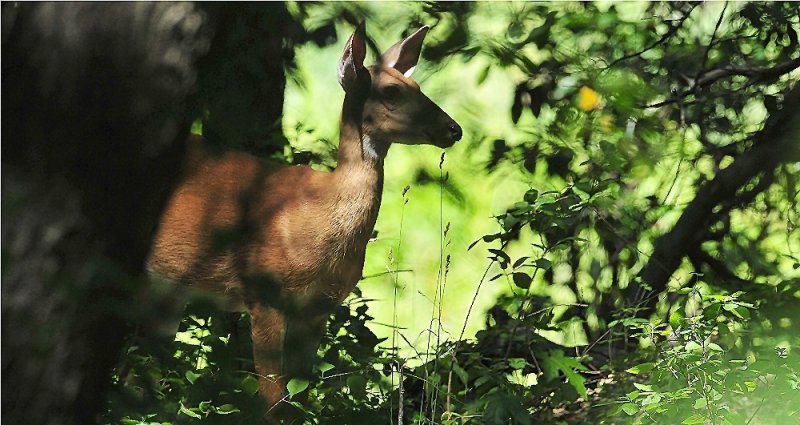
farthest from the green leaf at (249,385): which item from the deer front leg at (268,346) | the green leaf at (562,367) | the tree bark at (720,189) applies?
the tree bark at (720,189)

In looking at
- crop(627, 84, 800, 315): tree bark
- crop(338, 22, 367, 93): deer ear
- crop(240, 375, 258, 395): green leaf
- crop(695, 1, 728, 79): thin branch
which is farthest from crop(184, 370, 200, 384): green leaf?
crop(695, 1, 728, 79): thin branch

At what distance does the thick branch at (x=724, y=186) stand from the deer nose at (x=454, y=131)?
1.33 metres

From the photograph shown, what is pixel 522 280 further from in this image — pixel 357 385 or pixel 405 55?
pixel 405 55

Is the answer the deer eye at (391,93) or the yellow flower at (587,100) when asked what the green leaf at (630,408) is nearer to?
the yellow flower at (587,100)

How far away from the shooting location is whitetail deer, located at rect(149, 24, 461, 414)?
3.26 metres

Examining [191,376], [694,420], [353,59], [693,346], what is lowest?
[191,376]

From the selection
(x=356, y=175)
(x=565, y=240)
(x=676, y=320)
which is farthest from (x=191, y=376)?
(x=676, y=320)

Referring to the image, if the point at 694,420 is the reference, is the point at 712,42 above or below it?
above

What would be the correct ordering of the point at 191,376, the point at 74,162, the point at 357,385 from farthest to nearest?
1. the point at 191,376
2. the point at 357,385
3. the point at 74,162

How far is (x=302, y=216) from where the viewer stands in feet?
11.0

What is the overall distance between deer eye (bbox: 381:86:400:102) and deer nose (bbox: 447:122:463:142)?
180 millimetres

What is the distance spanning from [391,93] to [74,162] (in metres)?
0.92

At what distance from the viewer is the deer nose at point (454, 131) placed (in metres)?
3.22

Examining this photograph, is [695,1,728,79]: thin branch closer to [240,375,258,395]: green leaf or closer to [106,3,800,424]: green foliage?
[106,3,800,424]: green foliage
